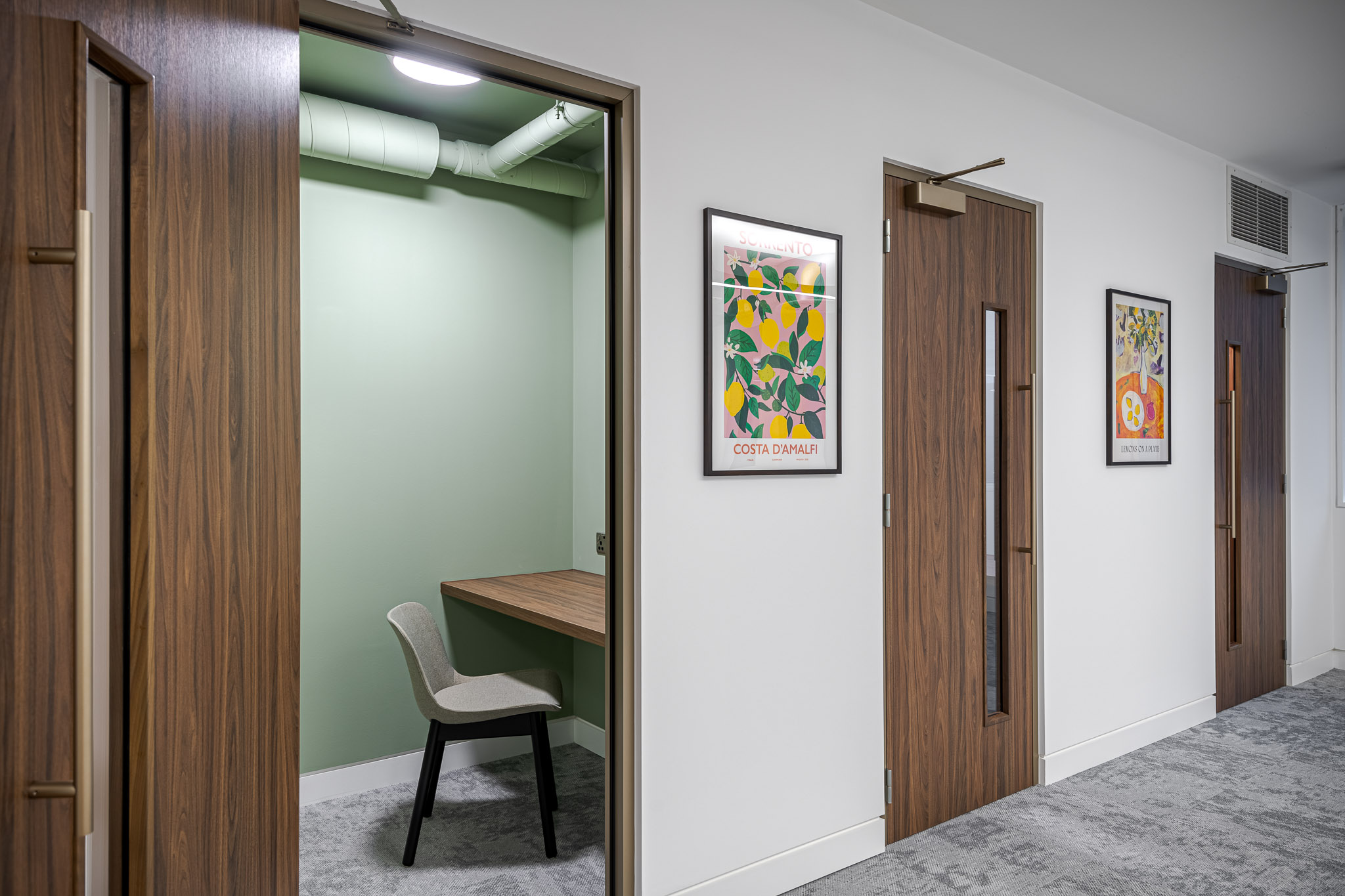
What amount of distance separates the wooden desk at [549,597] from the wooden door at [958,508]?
3.19 feet

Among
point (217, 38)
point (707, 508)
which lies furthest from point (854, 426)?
point (217, 38)

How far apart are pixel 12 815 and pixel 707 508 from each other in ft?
4.96

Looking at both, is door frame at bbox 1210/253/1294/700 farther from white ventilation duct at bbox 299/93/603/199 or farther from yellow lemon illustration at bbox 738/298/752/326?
white ventilation duct at bbox 299/93/603/199

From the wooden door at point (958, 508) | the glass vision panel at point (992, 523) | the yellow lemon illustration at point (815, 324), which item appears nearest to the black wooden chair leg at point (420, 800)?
the wooden door at point (958, 508)

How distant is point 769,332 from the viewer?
7.34 feet

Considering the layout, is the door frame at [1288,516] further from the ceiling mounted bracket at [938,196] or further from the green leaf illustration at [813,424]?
the green leaf illustration at [813,424]

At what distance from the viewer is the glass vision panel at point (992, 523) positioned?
2.92 meters

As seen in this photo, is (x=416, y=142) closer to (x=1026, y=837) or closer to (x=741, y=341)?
(x=741, y=341)

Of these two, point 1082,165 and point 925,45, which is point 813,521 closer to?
point 925,45

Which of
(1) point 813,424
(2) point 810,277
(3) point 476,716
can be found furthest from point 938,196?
(3) point 476,716

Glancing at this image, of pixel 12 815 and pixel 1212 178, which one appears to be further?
pixel 1212 178

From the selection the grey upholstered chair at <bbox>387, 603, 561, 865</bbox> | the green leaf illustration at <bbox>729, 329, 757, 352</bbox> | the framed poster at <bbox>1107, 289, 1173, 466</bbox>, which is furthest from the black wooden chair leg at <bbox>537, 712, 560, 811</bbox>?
the framed poster at <bbox>1107, 289, 1173, 466</bbox>

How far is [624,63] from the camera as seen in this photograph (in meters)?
1.97

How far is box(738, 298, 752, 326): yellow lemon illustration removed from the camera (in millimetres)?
2178
